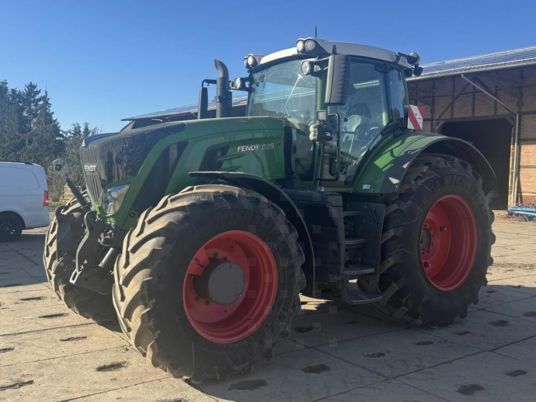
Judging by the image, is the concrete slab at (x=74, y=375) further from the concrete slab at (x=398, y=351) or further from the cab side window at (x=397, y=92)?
the cab side window at (x=397, y=92)

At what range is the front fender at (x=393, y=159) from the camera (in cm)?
492

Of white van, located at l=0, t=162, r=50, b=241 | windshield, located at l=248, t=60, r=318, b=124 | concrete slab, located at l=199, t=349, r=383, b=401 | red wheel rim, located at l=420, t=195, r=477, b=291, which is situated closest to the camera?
concrete slab, located at l=199, t=349, r=383, b=401

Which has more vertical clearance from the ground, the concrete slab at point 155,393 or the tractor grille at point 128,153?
the tractor grille at point 128,153

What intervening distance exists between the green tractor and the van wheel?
732 centimetres

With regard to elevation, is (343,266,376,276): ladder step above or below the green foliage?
below

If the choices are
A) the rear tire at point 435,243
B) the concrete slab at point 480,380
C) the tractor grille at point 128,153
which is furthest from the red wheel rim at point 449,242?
the tractor grille at point 128,153

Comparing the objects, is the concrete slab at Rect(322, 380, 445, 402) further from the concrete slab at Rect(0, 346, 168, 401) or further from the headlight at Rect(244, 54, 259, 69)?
the headlight at Rect(244, 54, 259, 69)

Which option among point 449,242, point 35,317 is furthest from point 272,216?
point 35,317

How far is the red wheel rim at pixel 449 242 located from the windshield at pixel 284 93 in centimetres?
164

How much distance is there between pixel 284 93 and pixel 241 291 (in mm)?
2184

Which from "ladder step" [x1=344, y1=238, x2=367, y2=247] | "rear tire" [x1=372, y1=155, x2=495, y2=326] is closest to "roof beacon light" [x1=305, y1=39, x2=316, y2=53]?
"rear tire" [x1=372, y1=155, x2=495, y2=326]

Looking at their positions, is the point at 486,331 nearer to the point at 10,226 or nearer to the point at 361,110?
the point at 361,110

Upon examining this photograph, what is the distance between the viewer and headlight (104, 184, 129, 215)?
417 cm

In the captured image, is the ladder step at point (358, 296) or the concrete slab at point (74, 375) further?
the ladder step at point (358, 296)
